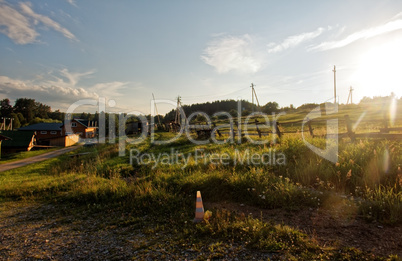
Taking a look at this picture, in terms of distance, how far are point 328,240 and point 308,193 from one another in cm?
205

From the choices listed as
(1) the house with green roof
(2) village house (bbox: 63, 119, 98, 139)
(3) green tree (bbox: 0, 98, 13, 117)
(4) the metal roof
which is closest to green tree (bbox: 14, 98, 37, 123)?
(3) green tree (bbox: 0, 98, 13, 117)

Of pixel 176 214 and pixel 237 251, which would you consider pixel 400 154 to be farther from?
pixel 176 214

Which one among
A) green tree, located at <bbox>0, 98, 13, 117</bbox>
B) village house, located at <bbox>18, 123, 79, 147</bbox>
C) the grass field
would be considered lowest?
the grass field

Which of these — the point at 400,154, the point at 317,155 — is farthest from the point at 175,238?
the point at 400,154

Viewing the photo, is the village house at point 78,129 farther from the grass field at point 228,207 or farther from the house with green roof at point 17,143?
the grass field at point 228,207

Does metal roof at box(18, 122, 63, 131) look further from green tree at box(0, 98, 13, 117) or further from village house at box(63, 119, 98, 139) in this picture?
green tree at box(0, 98, 13, 117)

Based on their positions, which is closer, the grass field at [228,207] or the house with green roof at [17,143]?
the grass field at [228,207]

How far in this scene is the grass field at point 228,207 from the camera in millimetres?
3807

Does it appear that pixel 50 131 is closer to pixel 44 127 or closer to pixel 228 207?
pixel 44 127

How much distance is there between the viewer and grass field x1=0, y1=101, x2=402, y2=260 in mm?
3807

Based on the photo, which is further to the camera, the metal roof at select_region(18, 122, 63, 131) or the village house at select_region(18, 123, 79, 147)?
the metal roof at select_region(18, 122, 63, 131)

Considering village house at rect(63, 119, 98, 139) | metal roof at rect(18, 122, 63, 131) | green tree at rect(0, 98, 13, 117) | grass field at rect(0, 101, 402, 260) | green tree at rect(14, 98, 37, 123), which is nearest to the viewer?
grass field at rect(0, 101, 402, 260)

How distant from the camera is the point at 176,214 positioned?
547 cm

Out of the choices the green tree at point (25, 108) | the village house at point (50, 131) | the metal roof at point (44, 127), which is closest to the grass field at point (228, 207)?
the village house at point (50, 131)
